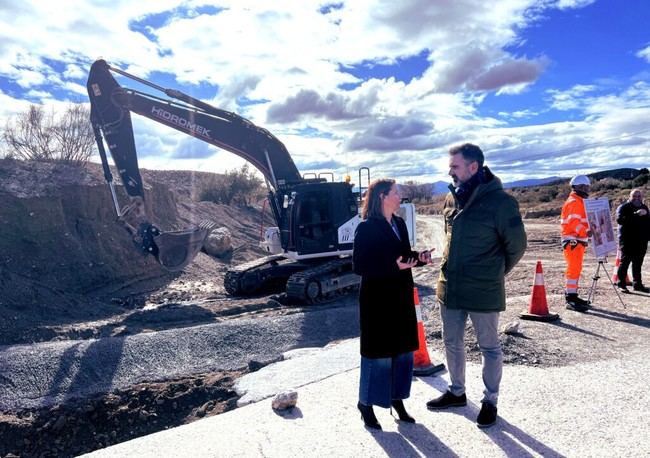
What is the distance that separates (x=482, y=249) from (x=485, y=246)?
32 mm

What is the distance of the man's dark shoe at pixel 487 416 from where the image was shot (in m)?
4.21

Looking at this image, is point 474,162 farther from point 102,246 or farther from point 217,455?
point 102,246

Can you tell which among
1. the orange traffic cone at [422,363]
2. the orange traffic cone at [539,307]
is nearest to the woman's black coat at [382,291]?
the orange traffic cone at [422,363]

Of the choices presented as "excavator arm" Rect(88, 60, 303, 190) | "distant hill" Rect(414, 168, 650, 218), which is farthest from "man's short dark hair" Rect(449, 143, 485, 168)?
"distant hill" Rect(414, 168, 650, 218)

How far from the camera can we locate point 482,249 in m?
4.13

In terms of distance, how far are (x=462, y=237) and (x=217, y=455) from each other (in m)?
2.41

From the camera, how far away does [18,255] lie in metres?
13.6

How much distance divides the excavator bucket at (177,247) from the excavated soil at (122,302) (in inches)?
35.8

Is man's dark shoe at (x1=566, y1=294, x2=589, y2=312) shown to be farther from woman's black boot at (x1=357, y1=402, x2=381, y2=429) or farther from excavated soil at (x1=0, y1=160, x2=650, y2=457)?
woman's black boot at (x1=357, y1=402, x2=381, y2=429)

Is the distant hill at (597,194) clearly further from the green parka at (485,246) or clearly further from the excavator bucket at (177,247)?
the green parka at (485,246)

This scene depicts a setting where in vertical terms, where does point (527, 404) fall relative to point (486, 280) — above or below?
below

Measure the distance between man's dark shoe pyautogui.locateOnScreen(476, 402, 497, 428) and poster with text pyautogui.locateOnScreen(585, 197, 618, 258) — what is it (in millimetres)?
5373

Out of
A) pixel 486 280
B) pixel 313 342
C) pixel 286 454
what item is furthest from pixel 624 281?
pixel 286 454

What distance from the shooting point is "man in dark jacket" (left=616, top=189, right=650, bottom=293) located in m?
10.1
